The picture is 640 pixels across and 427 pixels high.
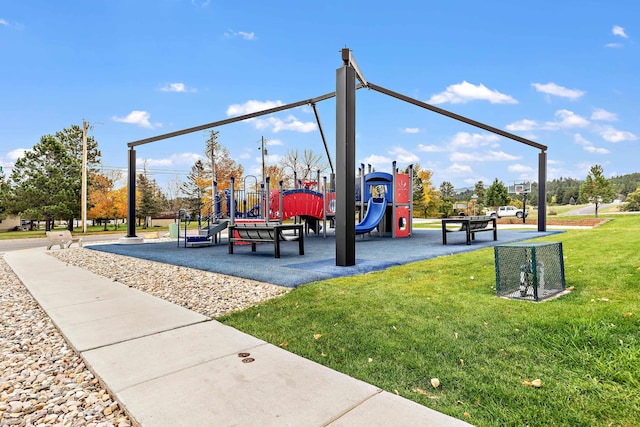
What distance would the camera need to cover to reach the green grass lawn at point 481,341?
214cm

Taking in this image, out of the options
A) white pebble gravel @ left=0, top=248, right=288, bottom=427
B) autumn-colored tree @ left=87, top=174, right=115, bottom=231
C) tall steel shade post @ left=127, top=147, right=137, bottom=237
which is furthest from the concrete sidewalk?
autumn-colored tree @ left=87, top=174, right=115, bottom=231

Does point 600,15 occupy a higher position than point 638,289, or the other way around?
point 600,15

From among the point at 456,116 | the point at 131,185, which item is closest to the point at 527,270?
the point at 456,116

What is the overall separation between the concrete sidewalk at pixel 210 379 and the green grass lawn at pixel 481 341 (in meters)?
0.22

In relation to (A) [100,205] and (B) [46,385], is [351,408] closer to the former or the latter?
(B) [46,385]

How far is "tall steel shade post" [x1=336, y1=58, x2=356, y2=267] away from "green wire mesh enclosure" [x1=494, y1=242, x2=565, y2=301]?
2.93 metres

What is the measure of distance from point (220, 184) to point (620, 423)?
129ft

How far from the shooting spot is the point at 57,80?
21203 millimetres

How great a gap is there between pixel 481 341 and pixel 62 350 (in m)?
3.76

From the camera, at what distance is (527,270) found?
14.6ft

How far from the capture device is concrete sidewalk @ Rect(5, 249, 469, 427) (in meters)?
2.02

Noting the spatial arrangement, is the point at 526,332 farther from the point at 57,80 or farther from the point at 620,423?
the point at 57,80

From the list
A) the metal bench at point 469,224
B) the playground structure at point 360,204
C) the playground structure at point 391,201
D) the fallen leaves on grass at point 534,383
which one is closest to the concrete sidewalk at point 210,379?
the fallen leaves on grass at point 534,383

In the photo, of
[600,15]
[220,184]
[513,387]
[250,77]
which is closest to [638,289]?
[513,387]
